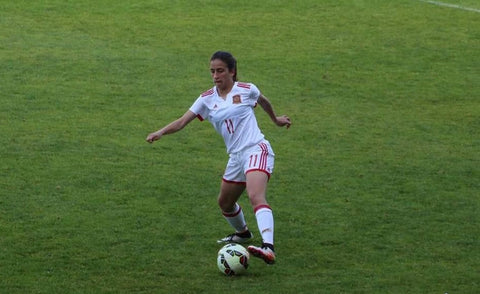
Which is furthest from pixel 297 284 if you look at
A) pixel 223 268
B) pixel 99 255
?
pixel 99 255

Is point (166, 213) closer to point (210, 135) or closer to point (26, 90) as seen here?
point (210, 135)

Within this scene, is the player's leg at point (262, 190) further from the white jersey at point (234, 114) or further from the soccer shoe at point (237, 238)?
the soccer shoe at point (237, 238)

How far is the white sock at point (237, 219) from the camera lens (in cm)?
1099

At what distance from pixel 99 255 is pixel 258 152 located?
195cm

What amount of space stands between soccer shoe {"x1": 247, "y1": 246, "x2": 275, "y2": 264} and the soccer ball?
31 centimetres

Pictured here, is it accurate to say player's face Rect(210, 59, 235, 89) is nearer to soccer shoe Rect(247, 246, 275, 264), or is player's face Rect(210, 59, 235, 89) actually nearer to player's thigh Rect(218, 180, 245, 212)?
player's thigh Rect(218, 180, 245, 212)

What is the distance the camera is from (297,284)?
9812mm

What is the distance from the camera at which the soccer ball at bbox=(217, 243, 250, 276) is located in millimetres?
10008

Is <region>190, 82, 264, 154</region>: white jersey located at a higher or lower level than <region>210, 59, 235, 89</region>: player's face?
lower

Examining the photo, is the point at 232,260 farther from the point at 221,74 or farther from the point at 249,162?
the point at 221,74

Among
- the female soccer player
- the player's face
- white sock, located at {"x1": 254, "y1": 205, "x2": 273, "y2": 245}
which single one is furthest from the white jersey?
white sock, located at {"x1": 254, "y1": 205, "x2": 273, "y2": 245}

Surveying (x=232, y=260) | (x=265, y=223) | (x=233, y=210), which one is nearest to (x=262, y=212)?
(x=265, y=223)

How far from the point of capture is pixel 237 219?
36.2ft

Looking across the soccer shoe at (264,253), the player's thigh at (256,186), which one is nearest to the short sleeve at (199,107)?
the player's thigh at (256,186)
